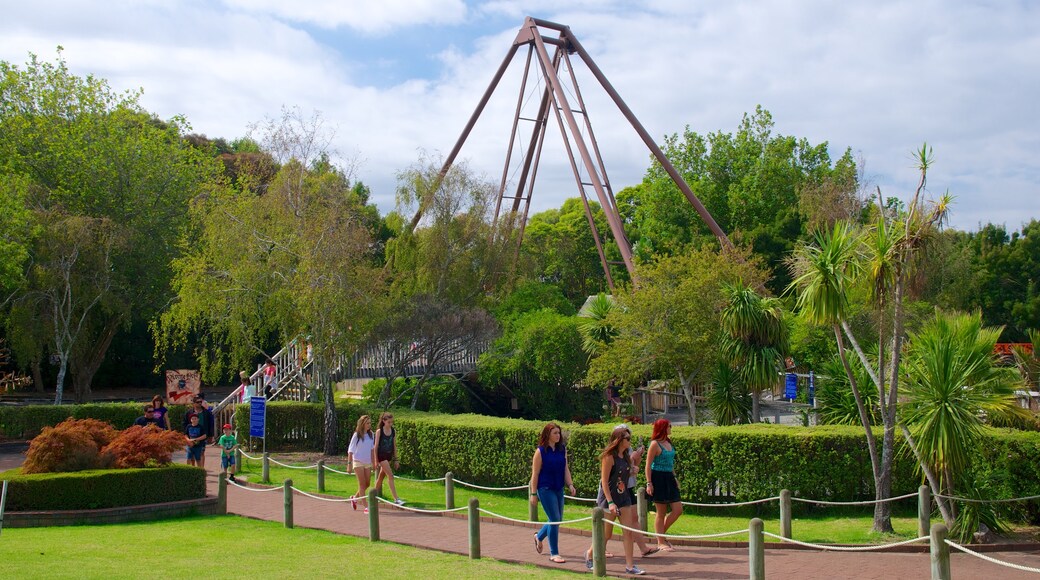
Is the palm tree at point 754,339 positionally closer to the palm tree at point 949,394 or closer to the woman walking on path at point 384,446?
the palm tree at point 949,394

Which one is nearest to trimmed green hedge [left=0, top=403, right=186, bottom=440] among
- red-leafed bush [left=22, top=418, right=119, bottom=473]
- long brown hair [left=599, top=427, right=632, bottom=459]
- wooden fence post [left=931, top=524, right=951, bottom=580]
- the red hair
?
red-leafed bush [left=22, top=418, right=119, bottom=473]

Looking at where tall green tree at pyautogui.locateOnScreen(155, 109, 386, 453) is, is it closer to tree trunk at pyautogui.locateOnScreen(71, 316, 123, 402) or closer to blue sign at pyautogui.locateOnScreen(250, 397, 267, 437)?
blue sign at pyautogui.locateOnScreen(250, 397, 267, 437)

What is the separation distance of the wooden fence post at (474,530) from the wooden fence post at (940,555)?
4.98 m

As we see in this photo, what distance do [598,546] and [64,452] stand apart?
889cm

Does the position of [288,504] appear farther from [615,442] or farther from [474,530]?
[615,442]

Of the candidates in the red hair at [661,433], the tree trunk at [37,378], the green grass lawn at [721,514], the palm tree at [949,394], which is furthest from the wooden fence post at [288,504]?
the tree trunk at [37,378]

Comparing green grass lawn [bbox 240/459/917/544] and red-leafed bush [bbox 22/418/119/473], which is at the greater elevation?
red-leafed bush [bbox 22/418/119/473]

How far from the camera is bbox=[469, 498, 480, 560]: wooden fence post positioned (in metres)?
10.9

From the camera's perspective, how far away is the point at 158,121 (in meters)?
48.2

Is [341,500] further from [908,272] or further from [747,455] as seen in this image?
[908,272]

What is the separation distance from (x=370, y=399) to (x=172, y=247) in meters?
11.1

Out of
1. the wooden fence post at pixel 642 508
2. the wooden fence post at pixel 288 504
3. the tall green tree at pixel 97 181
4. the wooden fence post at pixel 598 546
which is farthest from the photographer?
the tall green tree at pixel 97 181

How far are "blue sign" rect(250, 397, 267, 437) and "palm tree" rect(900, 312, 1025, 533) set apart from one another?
530 inches

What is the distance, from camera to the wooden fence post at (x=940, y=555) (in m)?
8.34
